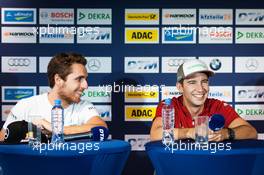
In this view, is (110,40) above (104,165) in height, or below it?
above

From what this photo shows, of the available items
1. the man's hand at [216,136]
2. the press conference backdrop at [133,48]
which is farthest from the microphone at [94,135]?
the press conference backdrop at [133,48]

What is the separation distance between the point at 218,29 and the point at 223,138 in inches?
60.5

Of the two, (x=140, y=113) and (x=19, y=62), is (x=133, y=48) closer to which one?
(x=140, y=113)

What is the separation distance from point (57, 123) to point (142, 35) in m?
1.53

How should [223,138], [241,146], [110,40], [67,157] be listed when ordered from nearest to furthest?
1. [67,157]
2. [241,146]
3. [223,138]
4. [110,40]

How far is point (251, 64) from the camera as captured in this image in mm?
4117

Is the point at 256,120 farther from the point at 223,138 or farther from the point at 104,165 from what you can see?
the point at 104,165

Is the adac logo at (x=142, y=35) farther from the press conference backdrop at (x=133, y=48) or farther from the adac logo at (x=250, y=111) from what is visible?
the adac logo at (x=250, y=111)

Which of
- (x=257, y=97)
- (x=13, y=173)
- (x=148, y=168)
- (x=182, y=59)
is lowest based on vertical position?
(x=148, y=168)

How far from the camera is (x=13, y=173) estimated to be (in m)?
2.45

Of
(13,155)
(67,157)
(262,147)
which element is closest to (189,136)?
(262,147)

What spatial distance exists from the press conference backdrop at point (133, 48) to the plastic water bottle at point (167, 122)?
3.35 feet

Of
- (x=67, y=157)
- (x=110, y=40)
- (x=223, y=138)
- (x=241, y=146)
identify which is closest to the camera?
(x=67, y=157)

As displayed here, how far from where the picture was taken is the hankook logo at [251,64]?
411cm
